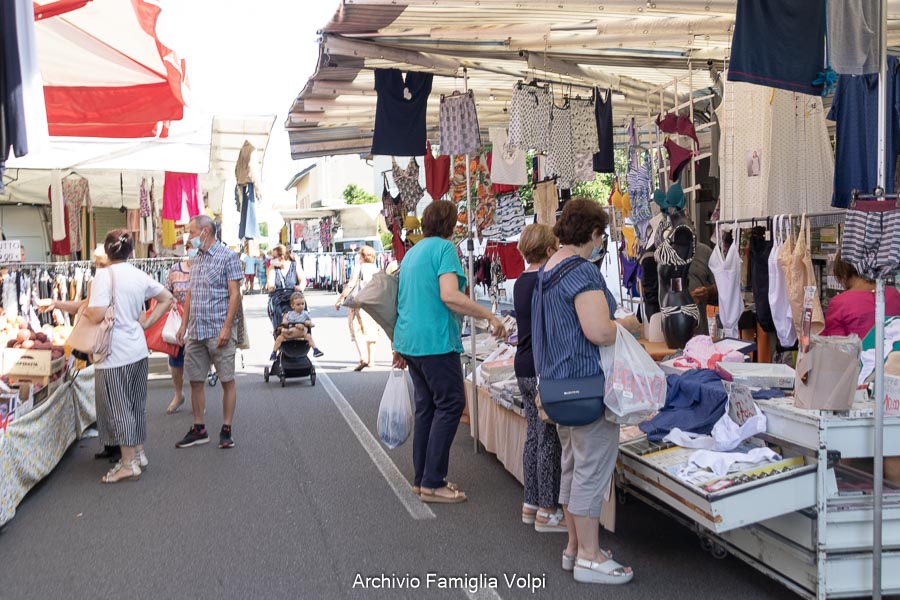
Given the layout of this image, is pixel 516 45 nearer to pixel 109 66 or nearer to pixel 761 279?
pixel 761 279

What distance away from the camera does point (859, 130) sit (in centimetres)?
522

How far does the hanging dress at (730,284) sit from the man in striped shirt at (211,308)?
3957 mm

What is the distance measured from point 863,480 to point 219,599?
322 centimetres

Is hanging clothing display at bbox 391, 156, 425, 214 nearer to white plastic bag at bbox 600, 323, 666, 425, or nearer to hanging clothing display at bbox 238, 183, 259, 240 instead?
white plastic bag at bbox 600, 323, 666, 425

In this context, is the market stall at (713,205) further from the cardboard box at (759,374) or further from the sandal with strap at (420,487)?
the sandal with strap at (420,487)

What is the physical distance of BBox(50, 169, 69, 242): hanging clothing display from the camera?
11.7 meters

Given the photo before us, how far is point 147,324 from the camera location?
6641mm

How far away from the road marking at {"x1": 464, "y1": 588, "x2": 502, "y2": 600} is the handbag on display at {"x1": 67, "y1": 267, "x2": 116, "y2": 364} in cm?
355

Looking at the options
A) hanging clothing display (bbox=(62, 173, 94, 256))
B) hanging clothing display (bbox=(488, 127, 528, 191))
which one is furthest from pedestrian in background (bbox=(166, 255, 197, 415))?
hanging clothing display (bbox=(488, 127, 528, 191))

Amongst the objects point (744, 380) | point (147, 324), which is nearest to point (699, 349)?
point (744, 380)

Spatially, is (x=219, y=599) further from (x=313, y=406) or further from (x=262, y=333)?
(x=262, y=333)

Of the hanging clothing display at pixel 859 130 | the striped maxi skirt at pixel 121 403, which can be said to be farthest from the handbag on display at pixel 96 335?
the hanging clothing display at pixel 859 130

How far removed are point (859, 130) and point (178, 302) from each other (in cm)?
759

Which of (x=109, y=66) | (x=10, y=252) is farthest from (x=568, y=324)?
(x=10, y=252)
